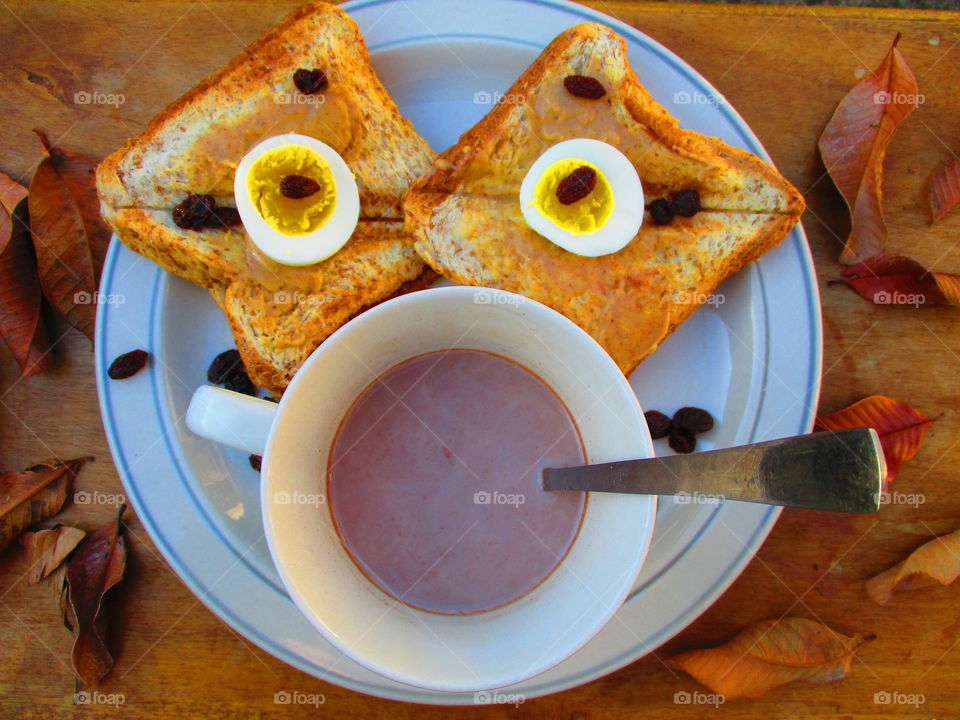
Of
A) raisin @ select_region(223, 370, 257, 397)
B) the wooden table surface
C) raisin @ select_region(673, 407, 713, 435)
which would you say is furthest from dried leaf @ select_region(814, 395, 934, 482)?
raisin @ select_region(223, 370, 257, 397)

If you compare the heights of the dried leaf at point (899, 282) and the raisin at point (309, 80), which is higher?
the raisin at point (309, 80)

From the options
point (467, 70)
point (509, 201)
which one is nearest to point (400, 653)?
point (509, 201)

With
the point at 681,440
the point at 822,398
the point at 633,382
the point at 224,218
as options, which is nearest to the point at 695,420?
the point at 681,440

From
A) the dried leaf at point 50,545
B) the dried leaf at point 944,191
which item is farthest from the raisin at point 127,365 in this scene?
the dried leaf at point 944,191

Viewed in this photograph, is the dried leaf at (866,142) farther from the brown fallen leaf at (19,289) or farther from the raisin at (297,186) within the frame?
the brown fallen leaf at (19,289)

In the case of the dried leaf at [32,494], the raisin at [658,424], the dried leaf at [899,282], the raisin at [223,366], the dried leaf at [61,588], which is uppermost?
the dried leaf at [899,282]
